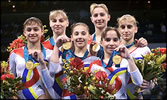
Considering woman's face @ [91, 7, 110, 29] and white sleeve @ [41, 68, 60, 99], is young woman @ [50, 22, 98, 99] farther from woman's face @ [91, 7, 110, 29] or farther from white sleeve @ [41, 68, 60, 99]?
woman's face @ [91, 7, 110, 29]

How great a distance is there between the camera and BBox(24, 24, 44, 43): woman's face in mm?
3031

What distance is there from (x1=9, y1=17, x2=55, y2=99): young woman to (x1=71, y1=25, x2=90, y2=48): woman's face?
27 centimetres

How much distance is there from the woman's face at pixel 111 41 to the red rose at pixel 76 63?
0.84 feet

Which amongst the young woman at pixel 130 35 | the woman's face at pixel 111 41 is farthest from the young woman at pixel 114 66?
the young woman at pixel 130 35

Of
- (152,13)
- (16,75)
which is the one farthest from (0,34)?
(16,75)

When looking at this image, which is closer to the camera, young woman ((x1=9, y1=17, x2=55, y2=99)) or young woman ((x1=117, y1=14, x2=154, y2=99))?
young woman ((x1=9, y1=17, x2=55, y2=99))

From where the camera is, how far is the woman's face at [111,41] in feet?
9.54

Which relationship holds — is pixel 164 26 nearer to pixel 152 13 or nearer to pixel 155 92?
pixel 152 13

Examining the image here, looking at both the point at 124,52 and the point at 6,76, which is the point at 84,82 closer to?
the point at 124,52

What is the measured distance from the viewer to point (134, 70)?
2.79 metres

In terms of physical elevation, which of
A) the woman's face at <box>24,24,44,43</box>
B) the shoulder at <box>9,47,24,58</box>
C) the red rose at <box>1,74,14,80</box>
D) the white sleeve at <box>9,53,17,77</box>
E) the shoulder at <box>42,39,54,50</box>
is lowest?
the red rose at <box>1,74,14,80</box>

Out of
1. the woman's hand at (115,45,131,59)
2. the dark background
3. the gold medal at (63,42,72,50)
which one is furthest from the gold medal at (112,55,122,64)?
the dark background

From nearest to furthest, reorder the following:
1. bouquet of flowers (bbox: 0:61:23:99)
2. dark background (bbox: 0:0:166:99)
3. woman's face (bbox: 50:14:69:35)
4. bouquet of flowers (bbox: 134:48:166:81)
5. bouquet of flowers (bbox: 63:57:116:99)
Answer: bouquet of flowers (bbox: 63:57:116:99)
bouquet of flowers (bbox: 0:61:23:99)
bouquet of flowers (bbox: 134:48:166:81)
woman's face (bbox: 50:14:69:35)
dark background (bbox: 0:0:166:99)

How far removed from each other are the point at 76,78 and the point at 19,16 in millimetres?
3852
